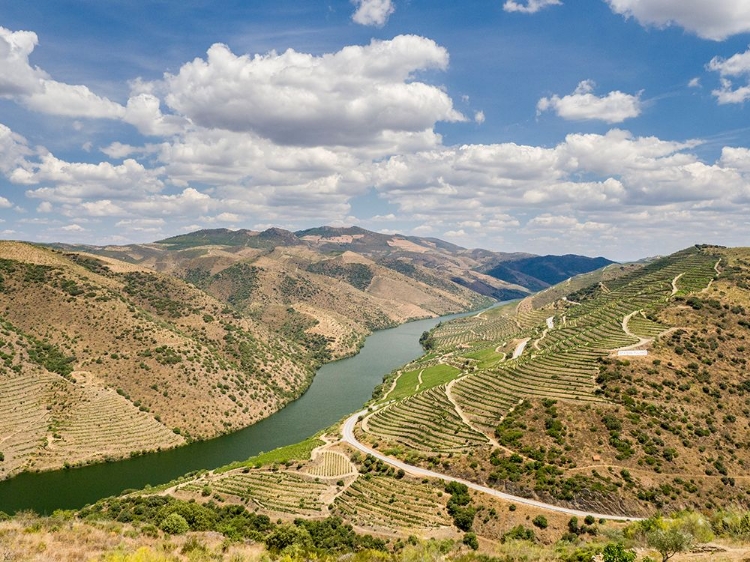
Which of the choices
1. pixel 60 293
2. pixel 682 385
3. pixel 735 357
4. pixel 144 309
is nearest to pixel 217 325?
pixel 144 309

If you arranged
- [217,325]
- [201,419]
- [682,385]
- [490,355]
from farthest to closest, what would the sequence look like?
[217,325], [490,355], [201,419], [682,385]

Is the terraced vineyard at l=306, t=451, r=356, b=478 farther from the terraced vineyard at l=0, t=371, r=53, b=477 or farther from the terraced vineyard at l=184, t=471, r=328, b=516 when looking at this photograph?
the terraced vineyard at l=0, t=371, r=53, b=477

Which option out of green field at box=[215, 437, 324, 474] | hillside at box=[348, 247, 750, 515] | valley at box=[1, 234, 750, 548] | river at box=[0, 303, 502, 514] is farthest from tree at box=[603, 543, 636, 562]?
river at box=[0, 303, 502, 514]

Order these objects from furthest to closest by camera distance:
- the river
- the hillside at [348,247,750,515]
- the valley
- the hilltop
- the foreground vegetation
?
1. the hilltop
2. the river
3. the hillside at [348,247,750,515]
4. the valley
5. the foreground vegetation

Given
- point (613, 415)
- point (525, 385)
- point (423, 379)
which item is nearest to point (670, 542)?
point (613, 415)

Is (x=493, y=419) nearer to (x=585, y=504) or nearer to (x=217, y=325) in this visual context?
(x=585, y=504)

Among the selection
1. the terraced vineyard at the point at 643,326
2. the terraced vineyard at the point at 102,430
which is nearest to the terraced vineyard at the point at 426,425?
the terraced vineyard at the point at 102,430

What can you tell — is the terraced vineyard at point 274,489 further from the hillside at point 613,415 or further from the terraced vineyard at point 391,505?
the hillside at point 613,415
